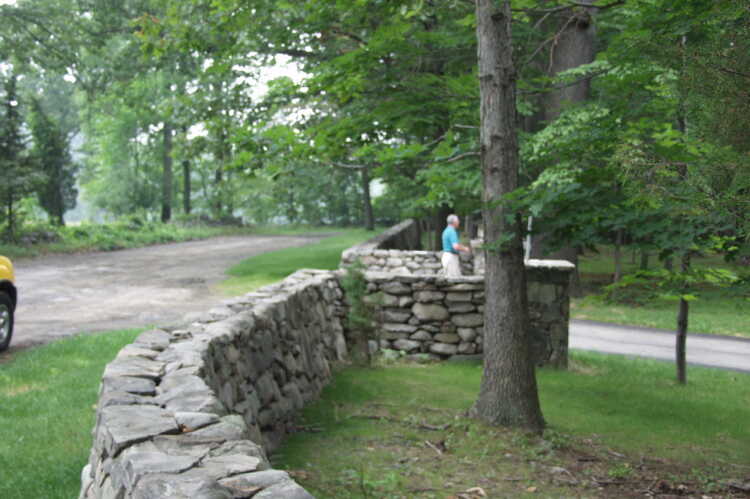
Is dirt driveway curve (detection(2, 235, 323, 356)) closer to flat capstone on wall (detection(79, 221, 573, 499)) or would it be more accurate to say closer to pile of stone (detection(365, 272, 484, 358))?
flat capstone on wall (detection(79, 221, 573, 499))

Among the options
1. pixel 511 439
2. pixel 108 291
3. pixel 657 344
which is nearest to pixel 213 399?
pixel 511 439

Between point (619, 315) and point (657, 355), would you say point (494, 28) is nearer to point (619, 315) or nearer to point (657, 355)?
point (657, 355)

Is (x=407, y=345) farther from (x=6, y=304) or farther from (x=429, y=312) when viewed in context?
(x=6, y=304)

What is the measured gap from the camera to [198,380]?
4.16 metres

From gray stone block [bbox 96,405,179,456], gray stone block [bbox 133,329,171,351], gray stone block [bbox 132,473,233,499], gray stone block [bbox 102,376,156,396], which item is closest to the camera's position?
gray stone block [bbox 132,473,233,499]

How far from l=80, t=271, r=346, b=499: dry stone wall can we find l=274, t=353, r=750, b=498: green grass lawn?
1.60 feet

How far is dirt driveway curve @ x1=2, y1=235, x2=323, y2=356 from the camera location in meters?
11.4

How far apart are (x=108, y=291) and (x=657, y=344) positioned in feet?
40.7

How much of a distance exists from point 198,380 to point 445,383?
5.00 meters

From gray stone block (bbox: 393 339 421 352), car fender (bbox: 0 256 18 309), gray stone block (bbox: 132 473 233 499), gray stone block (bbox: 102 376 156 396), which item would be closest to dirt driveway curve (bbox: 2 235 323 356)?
car fender (bbox: 0 256 18 309)

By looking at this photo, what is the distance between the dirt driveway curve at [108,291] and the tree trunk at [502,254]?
3.46 metres

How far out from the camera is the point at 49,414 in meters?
6.16

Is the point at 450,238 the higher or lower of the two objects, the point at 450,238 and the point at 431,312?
the higher

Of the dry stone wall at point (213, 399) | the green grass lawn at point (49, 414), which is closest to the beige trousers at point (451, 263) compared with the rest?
the dry stone wall at point (213, 399)
